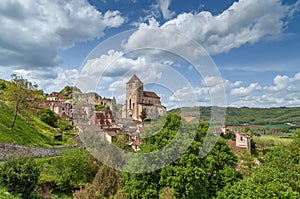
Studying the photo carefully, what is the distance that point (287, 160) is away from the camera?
54.2ft

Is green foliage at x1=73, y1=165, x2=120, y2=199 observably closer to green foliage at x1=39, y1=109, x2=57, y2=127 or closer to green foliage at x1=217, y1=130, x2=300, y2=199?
green foliage at x1=217, y1=130, x2=300, y2=199

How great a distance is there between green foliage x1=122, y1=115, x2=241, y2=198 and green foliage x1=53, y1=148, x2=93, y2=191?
18.9 ft

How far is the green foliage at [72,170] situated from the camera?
776 inches

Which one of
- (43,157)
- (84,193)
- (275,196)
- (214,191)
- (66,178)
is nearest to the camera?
(275,196)

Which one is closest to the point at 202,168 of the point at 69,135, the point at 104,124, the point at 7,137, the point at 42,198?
the point at 42,198

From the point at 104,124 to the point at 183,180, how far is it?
62.3 ft

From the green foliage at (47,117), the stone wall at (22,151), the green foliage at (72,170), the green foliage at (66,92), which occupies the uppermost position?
the green foliage at (66,92)

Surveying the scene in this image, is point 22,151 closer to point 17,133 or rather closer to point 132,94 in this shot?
point 17,133

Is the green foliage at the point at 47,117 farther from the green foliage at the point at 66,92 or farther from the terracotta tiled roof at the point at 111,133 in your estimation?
the green foliage at the point at 66,92

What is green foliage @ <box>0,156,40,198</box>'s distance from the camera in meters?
13.2

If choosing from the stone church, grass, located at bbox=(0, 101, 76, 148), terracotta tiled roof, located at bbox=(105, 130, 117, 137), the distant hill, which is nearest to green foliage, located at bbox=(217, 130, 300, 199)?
the stone church

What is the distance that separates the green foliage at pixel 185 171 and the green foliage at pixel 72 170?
5.76 meters

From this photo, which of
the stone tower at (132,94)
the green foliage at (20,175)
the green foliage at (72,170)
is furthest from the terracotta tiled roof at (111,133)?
the green foliage at (20,175)

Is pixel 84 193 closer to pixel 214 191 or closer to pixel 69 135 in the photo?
pixel 214 191
